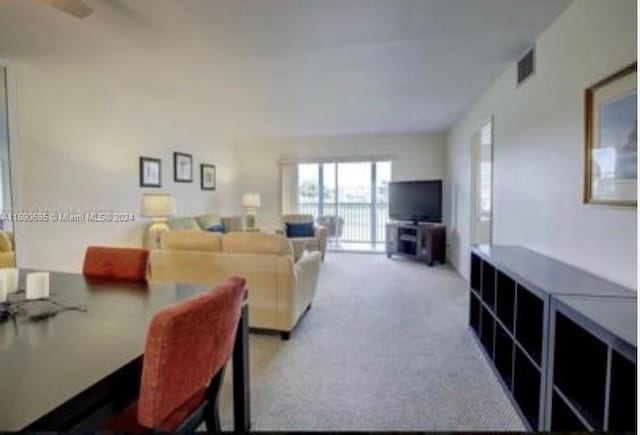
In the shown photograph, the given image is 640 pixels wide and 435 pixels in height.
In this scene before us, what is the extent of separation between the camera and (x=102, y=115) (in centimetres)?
430

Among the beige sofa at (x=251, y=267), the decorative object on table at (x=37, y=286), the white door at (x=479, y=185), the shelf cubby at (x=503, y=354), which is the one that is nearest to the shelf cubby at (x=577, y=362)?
the shelf cubby at (x=503, y=354)

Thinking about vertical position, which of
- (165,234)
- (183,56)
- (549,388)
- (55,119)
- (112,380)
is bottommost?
(549,388)

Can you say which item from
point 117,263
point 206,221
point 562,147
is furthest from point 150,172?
point 562,147

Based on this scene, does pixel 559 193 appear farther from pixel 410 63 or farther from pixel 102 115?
pixel 102 115

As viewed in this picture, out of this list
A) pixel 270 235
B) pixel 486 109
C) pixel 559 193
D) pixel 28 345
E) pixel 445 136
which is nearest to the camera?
pixel 28 345

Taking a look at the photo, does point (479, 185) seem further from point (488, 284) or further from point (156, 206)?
point (156, 206)

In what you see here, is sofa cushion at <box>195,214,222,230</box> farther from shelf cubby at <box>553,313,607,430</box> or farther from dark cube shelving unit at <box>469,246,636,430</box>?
shelf cubby at <box>553,313,607,430</box>

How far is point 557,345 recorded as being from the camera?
5.34 feet

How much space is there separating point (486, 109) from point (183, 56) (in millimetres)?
3179

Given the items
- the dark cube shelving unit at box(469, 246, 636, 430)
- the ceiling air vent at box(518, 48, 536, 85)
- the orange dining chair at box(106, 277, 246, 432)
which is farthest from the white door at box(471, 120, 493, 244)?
the orange dining chair at box(106, 277, 246, 432)

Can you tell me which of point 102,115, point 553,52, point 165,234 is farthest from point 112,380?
point 102,115

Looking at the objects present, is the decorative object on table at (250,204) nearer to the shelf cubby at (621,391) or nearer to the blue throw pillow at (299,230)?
the blue throw pillow at (299,230)

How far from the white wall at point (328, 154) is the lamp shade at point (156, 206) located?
334 cm

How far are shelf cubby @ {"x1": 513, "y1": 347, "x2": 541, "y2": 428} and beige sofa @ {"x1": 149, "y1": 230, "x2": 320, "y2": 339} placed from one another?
1604 millimetres
